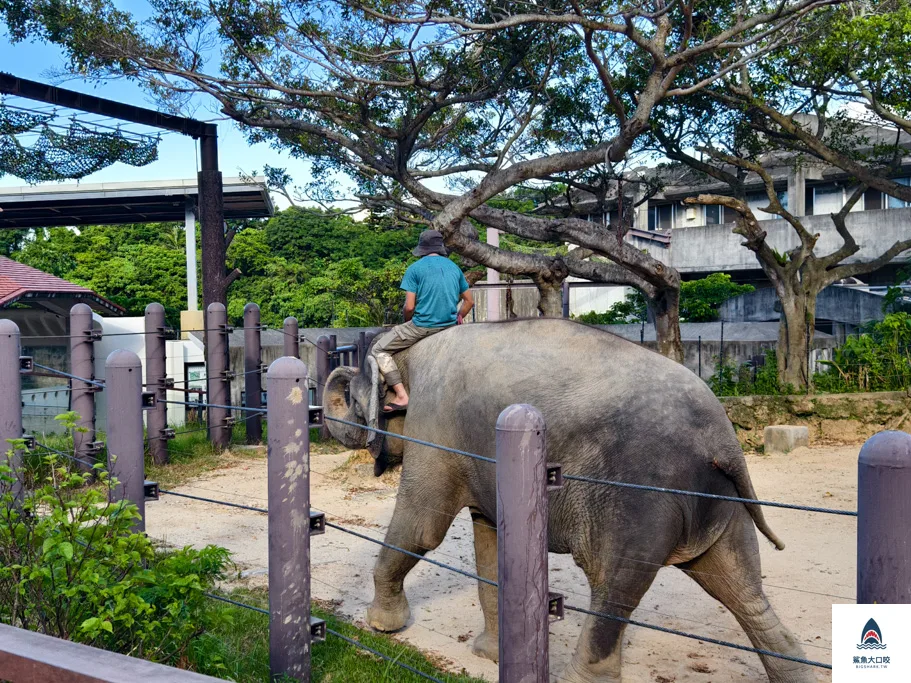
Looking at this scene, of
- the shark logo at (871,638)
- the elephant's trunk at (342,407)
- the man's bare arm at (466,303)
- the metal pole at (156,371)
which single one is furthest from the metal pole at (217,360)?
the shark logo at (871,638)

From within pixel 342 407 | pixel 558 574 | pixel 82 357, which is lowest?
pixel 558 574

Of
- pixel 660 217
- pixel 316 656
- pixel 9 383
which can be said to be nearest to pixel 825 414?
pixel 316 656

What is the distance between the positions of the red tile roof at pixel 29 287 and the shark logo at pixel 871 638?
1250cm

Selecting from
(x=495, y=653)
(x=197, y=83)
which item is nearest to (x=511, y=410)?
(x=495, y=653)

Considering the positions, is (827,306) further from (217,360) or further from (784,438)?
(217,360)

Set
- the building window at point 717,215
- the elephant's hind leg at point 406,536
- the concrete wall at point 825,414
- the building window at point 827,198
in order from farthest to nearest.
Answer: the building window at point 717,215 → the building window at point 827,198 → the concrete wall at point 825,414 → the elephant's hind leg at point 406,536

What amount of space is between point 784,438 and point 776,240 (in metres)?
14.8

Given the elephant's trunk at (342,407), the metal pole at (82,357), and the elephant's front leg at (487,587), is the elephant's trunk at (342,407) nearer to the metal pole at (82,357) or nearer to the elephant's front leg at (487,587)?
the elephant's front leg at (487,587)

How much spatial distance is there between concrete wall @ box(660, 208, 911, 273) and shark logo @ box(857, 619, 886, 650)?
20657 millimetres

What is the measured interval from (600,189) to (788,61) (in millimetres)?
3391

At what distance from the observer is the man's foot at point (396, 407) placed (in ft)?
17.2

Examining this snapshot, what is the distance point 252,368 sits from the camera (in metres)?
11.2

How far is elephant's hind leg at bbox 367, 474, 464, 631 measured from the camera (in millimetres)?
4949

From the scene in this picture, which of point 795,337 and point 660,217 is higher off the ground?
point 660,217
